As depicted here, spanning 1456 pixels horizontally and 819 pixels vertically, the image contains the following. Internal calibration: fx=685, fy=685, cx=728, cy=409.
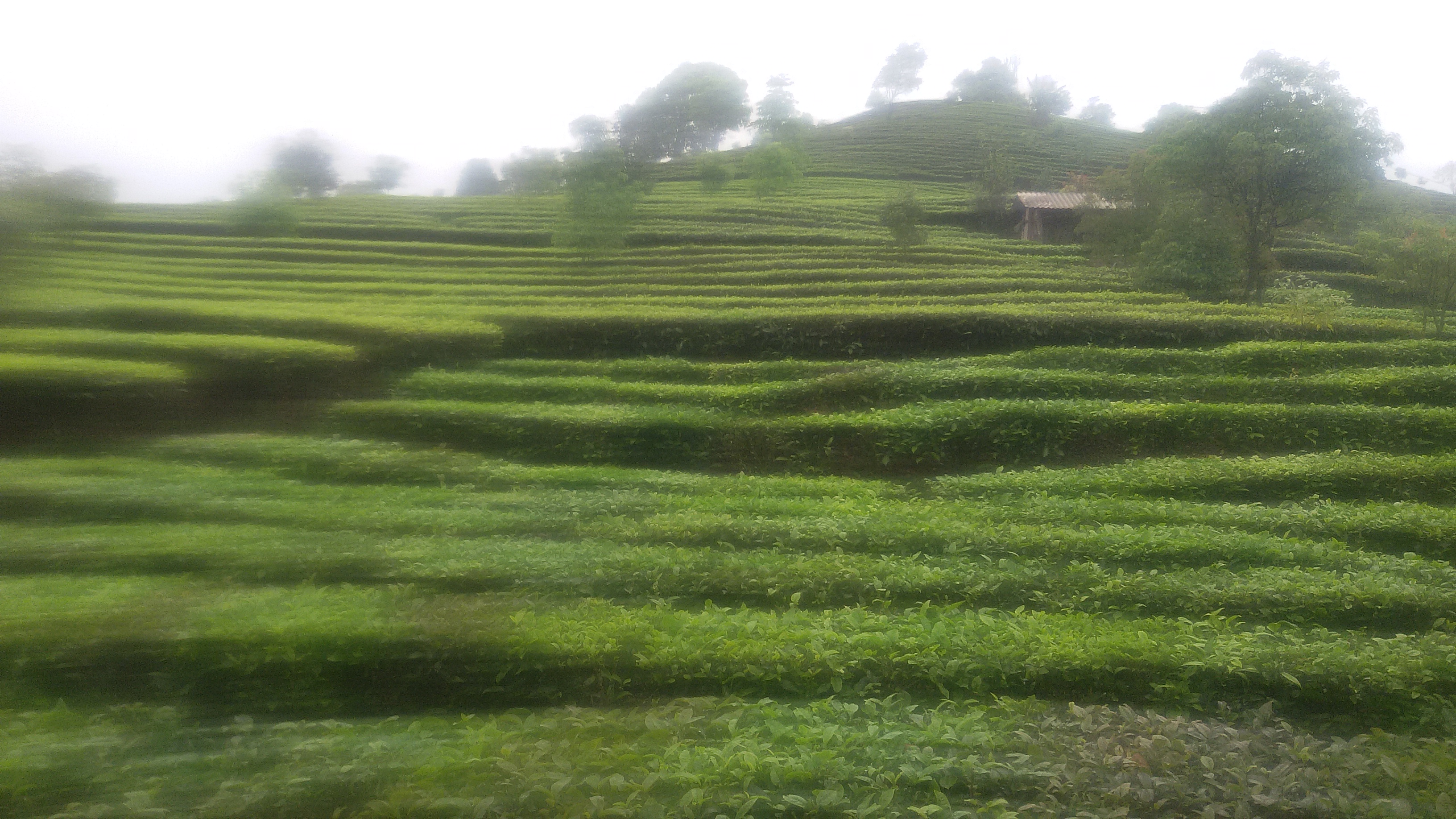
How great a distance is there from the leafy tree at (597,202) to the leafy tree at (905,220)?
11.6 metres

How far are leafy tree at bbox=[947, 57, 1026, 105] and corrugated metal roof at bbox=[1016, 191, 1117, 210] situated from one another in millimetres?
31795

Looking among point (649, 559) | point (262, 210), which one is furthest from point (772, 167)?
point (649, 559)

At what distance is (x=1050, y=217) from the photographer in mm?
34000

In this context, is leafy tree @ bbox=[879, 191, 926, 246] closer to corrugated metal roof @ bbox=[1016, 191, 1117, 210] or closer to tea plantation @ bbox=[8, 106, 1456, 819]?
corrugated metal roof @ bbox=[1016, 191, 1117, 210]

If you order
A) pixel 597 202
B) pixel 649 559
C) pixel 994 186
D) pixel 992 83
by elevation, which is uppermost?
pixel 992 83

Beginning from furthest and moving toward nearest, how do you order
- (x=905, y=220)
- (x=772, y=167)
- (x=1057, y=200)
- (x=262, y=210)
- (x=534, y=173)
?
(x=1057, y=200) → (x=772, y=167) → (x=905, y=220) → (x=534, y=173) → (x=262, y=210)

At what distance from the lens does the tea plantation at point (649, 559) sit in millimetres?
4660

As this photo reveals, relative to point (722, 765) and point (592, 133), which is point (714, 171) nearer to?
point (592, 133)

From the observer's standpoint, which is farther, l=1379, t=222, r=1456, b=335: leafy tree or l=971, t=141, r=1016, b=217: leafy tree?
l=971, t=141, r=1016, b=217: leafy tree

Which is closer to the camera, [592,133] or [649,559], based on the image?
[649,559]

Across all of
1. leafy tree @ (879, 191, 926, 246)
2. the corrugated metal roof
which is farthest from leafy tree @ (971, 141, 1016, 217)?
leafy tree @ (879, 191, 926, 246)

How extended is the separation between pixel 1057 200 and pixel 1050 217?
103 cm

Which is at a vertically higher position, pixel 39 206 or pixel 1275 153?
pixel 1275 153

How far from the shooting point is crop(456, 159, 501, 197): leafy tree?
11.9m
